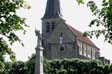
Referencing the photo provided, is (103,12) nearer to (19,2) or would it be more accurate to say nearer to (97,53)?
(19,2)

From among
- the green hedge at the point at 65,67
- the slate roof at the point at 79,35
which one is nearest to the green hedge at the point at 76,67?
the green hedge at the point at 65,67

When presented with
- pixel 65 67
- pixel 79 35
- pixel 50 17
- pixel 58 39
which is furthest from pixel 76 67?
pixel 50 17

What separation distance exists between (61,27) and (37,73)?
34.7 m

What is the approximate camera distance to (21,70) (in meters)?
57.6

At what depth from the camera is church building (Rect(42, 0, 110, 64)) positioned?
74.1m

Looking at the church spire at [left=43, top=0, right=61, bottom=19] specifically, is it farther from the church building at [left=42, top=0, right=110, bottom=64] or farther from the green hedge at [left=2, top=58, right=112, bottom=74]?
the green hedge at [left=2, top=58, right=112, bottom=74]

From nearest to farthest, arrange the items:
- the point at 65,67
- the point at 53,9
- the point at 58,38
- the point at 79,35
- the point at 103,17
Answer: the point at 103,17 → the point at 65,67 → the point at 58,38 → the point at 53,9 → the point at 79,35

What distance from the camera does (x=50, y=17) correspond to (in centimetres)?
8075

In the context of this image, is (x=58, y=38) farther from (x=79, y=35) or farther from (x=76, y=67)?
(x=76, y=67)

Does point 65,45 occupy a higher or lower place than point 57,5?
lower

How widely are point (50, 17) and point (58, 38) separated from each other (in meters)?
6.73

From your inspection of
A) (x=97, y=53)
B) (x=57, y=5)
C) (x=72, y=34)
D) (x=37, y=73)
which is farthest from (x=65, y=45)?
(x=37, y=73)

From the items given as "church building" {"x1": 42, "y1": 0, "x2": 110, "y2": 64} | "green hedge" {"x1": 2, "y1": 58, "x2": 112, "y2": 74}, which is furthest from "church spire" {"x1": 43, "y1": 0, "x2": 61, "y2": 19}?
"green hedge" {"x1": 2, "y1": 58, "x2": 112, "y2": 74}

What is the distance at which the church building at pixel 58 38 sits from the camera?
74.1 m
